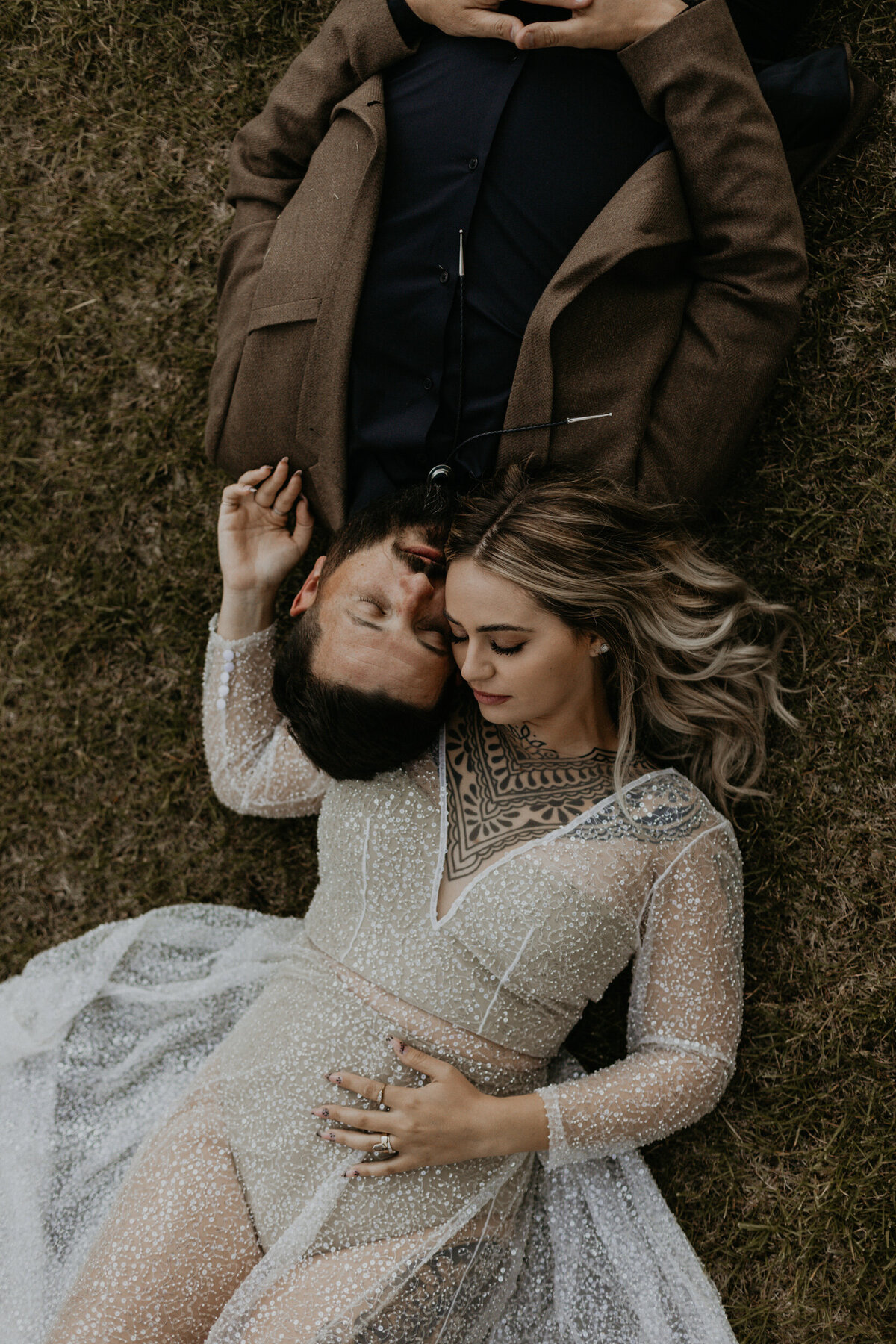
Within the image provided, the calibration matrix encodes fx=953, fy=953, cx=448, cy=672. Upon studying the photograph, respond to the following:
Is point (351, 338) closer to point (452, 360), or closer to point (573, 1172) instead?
point (452, 360)

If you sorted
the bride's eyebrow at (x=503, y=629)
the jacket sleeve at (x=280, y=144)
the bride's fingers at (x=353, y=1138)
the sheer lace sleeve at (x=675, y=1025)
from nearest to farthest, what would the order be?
the bride's eyebrow at (x=503, y=629)
the bride's fingers at (x=353, y=1138)
the sheer lace sleeve at (x=675, y=1025)
the jacket sleeve at (x=280, y=144)

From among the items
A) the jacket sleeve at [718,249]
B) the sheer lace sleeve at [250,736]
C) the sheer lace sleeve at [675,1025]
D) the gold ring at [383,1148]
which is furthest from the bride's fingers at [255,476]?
the gold ring at [383,1148]

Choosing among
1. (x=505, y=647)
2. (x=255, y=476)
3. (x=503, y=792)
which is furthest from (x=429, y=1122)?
(x=255, y=476)

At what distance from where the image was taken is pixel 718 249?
2.81 meters

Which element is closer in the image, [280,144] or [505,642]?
[505,642]

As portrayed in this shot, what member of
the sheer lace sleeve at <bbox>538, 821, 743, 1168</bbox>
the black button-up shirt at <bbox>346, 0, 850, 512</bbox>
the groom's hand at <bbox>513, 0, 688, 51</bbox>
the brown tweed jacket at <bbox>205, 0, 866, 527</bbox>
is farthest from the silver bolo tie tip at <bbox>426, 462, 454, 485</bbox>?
the sheer lace sleeve at <bbox>538, 821, 743, 1168</bbox>

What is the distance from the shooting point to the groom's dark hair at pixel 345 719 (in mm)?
2777

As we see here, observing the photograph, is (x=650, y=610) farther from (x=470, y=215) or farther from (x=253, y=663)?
(x=253, y=663)

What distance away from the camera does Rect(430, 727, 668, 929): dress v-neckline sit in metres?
2.78

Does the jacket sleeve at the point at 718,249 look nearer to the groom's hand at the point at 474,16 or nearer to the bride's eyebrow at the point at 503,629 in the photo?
the groom's hand at the point at 474,16

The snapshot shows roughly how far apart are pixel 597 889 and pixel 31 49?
3.88 meters

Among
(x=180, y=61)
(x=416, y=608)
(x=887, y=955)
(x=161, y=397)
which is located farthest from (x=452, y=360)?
(x=887, y=955)

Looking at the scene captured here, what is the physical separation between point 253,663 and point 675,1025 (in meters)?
1.81

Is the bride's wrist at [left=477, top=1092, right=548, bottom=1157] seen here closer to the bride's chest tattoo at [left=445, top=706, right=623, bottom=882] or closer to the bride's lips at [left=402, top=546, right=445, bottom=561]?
the bride's chest tattoo at [left=445, top=706, right=623, bottom=882]
